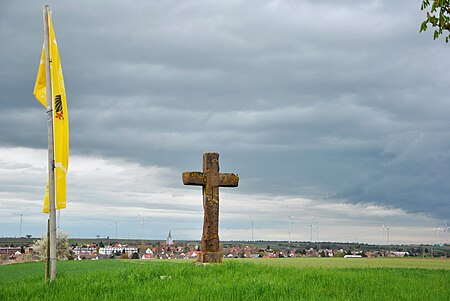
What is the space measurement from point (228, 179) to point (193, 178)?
1281 millimetres

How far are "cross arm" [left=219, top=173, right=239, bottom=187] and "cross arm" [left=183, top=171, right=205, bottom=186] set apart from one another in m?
0.67

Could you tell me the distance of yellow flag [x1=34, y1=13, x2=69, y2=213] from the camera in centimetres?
1378

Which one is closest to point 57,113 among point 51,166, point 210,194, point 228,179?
point 51,166

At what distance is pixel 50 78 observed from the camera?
46.6ft

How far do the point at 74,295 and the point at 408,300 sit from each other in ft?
25.9

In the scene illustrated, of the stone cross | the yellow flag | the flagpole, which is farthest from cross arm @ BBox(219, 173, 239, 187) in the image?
the flagpole

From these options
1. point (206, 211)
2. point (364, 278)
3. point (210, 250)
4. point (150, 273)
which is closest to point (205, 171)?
point (206, 211)

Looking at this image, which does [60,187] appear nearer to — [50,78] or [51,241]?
[51,241]

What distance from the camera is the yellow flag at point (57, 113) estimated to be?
13.8m

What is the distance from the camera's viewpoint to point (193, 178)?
19.3m

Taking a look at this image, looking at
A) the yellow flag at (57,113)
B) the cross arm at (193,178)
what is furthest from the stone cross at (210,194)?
the yellow flag at (57,113)

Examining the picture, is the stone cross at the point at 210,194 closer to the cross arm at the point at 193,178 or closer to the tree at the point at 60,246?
the cross arm at the point at 193,178

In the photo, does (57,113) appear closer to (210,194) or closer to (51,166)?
(51,166)

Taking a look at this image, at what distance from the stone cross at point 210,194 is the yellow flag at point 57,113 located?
19.7 ft
